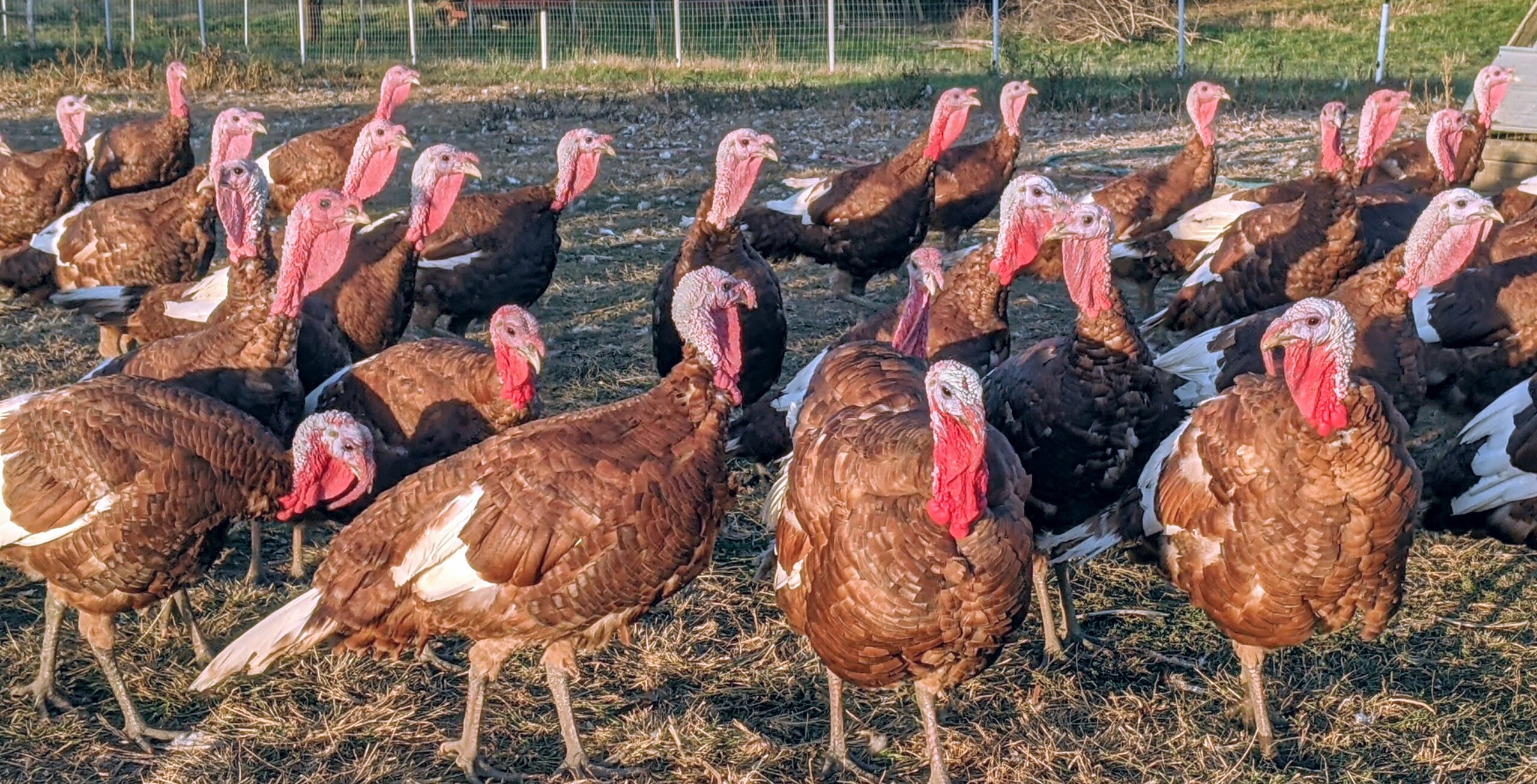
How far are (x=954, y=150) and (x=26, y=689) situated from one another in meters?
6.49

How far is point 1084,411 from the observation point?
468 centimetres

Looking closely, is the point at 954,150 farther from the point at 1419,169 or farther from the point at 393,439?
the point at 393,439

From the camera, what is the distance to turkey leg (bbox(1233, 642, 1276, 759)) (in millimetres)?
4355

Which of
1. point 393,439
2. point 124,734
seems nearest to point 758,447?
point 393,439

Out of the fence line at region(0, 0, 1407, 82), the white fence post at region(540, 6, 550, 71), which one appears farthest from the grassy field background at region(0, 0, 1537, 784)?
the white fence post at region(540, 6, 550, 71)

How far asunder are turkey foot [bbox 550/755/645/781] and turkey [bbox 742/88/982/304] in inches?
184

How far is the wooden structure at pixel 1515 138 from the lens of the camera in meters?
9.20

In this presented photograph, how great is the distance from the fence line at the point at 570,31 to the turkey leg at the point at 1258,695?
50.8 ft

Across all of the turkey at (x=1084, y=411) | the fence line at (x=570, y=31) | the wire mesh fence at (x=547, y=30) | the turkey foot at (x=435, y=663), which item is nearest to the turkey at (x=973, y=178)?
the turkey at (x=1084, y=411)

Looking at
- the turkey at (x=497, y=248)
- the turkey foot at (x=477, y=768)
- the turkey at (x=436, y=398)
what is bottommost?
the turkey foot at (x=477, y=768)

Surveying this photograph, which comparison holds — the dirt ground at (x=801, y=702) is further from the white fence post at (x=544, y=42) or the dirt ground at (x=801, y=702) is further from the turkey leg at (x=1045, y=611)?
the white fence post at (x=544, y=42)

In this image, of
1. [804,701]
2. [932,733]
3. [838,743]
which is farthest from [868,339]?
[932,733]

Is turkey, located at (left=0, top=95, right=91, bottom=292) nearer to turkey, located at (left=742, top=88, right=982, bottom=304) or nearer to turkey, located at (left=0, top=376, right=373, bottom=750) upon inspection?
turkey, located at (left=742, top=88, right=982, bottom=304)

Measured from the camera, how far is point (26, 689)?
4.58 m
